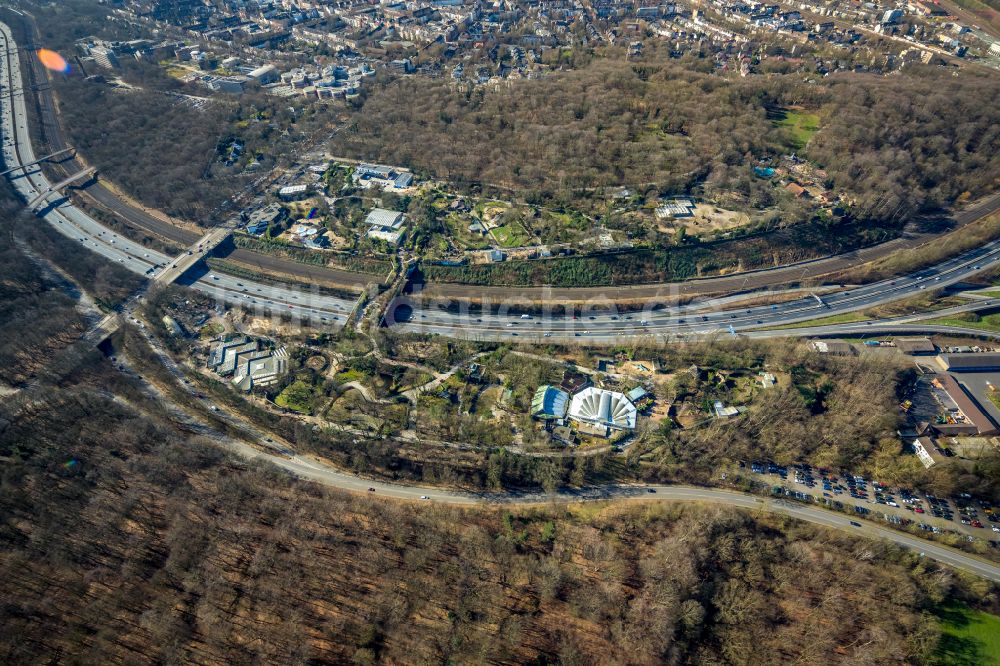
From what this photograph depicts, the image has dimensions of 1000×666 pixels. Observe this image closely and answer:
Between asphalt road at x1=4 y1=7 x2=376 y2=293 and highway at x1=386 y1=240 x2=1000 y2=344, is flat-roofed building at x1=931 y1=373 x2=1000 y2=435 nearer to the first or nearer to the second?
highway at x1=386 y1=240 x2=1000 y2=344

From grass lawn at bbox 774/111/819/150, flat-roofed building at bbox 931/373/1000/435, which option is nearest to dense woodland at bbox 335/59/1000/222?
grass lawn at bbox 774/111/819/150

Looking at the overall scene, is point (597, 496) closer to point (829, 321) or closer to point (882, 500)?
point (882, 500)

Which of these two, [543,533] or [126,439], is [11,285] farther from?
[543,533]

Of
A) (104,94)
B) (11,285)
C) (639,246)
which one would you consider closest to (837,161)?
(639,246)

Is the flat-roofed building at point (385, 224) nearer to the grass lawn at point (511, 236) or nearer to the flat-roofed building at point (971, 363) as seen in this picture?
the grass lawn at point (511, 236)

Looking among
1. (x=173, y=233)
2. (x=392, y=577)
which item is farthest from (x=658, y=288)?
(x=173, y=233)

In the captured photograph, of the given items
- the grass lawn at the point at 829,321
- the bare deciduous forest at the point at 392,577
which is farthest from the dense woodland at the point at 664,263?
the bare deciduous forest at the point at 392,577
